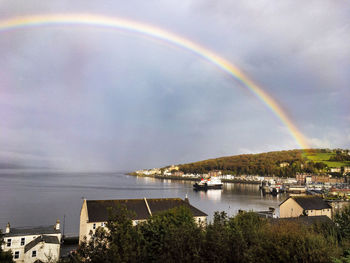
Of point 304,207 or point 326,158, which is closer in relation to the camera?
point 304,207

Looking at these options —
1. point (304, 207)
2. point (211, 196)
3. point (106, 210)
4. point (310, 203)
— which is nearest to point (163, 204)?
point (106, 210)

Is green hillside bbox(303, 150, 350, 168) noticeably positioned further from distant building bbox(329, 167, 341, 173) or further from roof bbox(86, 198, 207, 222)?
roof bbox(86, 198, 207, 222)

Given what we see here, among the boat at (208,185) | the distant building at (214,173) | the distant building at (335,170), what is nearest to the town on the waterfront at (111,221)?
Result: the boat at (208,185)

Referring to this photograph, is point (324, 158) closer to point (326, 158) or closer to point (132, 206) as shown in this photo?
point (326, 158)

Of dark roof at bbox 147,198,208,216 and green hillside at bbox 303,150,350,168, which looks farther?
green hillside at bbox 303,150,350,168

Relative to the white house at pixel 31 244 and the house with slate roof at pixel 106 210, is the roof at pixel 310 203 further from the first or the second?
the white house at pixel 31 244

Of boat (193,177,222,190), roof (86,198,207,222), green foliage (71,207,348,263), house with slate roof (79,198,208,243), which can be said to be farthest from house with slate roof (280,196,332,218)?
boat (193,177,222,190)
